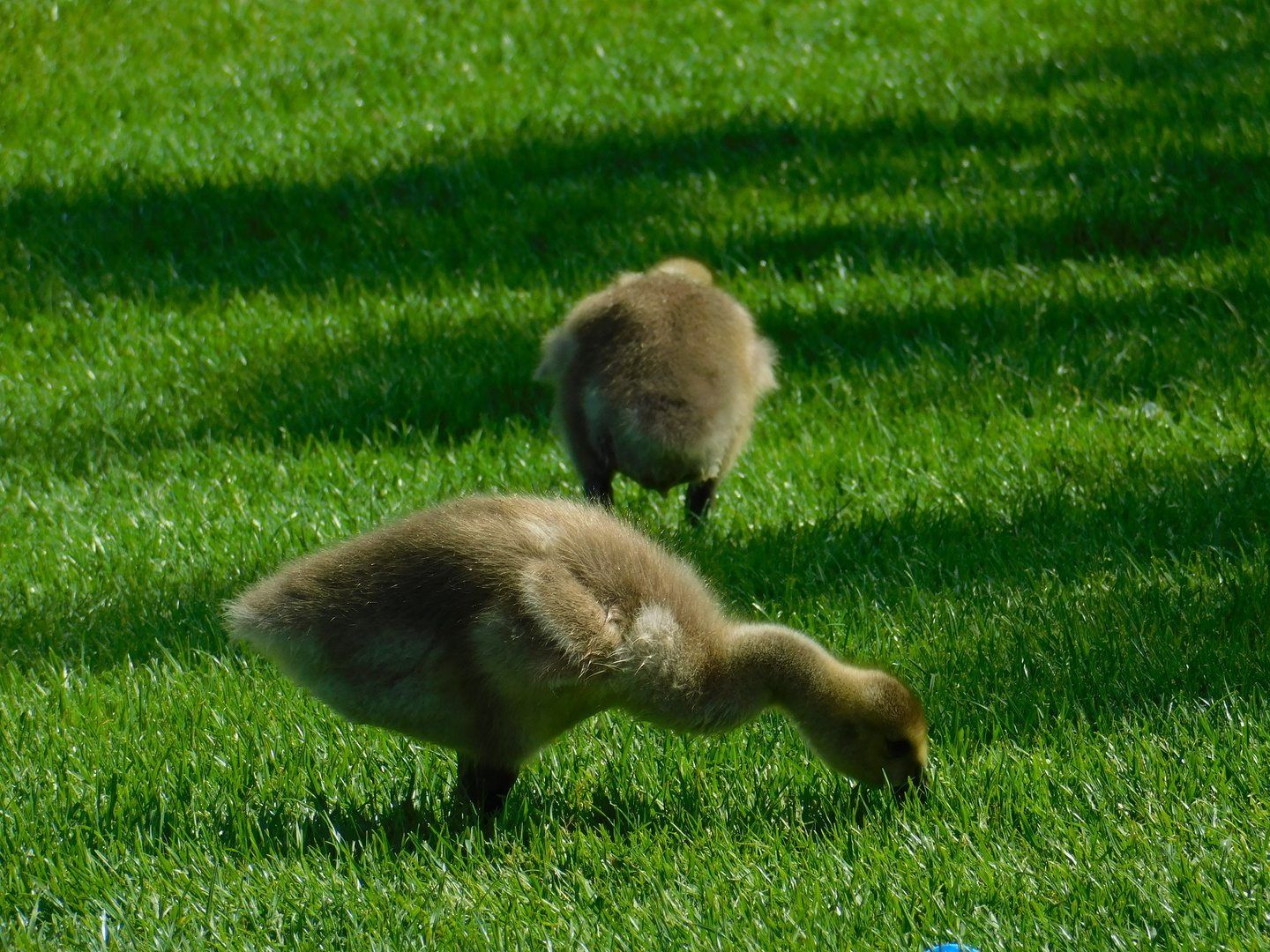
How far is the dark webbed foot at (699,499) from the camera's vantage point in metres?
6.41

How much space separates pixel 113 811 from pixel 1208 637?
11.8 ft

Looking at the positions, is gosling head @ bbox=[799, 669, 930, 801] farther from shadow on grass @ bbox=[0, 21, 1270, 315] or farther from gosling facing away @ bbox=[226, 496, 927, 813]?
shadow on grass @ bbox=[0, 21, 1270, 315]

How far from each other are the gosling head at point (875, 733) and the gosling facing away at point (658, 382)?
1.89 m

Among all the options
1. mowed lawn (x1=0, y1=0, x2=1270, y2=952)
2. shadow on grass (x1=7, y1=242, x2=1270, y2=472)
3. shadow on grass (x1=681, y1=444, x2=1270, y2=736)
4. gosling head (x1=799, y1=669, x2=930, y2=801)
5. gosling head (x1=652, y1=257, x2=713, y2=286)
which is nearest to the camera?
mowed lawn (x1=0, y1=0, x2=1270, y2=952)

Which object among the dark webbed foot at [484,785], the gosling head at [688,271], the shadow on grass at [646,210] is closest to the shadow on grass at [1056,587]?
the gosling head at [688,271]

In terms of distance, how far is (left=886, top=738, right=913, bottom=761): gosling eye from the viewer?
4.11 m

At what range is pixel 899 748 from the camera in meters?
4.12

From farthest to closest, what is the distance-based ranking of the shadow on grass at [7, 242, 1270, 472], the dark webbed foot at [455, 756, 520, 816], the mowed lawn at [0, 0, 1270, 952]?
the shadow on grass at [7, 242, 1270, 472]
the dark webbed foot at [455, 756, 520, 816]
the mowed lawn at [0, 0, 1270, 952]

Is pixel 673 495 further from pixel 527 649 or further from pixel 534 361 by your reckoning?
pixel 527 649

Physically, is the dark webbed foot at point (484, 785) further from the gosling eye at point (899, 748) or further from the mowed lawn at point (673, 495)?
the gosling eye at point (899, 748)

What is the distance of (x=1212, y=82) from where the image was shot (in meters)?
11.9

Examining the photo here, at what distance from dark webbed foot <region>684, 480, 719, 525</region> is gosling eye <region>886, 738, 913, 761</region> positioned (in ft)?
7.87

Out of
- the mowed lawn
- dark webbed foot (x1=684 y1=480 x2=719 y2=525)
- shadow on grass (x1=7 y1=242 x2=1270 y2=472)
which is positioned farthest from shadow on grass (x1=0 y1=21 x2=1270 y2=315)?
dark webbed foot (x1=684 y1=480 x2=719 y2=525)

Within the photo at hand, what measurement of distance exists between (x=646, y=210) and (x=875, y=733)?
22.6 feet
